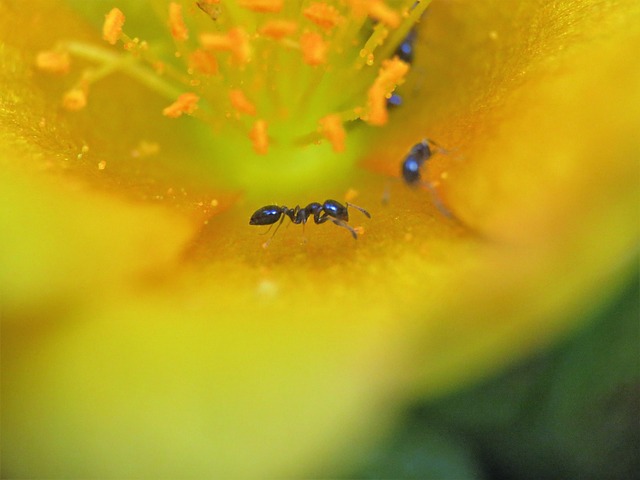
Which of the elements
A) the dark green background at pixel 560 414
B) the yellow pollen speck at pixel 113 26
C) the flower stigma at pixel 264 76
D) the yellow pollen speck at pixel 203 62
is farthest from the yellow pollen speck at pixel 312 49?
the dark green background at pixel 560 414

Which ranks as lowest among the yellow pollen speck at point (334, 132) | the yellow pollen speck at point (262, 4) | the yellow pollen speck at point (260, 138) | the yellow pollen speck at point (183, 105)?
the yellow pollen speck at point (334, 132)

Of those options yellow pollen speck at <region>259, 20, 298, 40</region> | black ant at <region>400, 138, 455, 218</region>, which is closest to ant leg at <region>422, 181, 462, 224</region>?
black ant at <region>400, 138, 455, 218</region>

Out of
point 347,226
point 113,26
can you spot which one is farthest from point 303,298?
point 113,26

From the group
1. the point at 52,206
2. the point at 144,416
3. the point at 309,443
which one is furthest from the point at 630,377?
the point at 52,206

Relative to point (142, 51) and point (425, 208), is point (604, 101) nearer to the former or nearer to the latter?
point (425, 208)

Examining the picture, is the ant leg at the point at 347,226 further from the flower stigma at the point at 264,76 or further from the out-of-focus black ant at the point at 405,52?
the out-of-focus black ant at the point at 405,52

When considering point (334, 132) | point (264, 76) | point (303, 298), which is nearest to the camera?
point (303, 298)

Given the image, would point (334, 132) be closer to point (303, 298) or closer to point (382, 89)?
point (382, 89)
